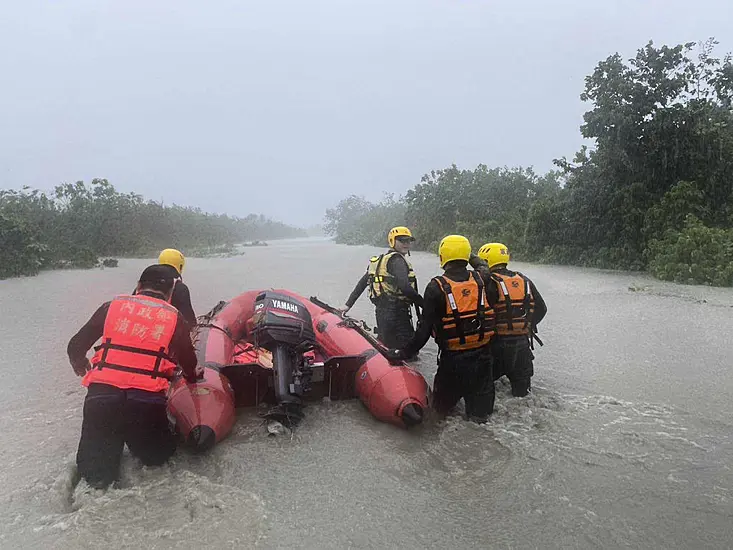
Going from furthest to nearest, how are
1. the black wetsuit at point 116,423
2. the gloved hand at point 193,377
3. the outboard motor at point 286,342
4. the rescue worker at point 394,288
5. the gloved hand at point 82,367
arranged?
the rescue worker at point 394,288 < the outboard motor at point 286,342 < the gloved hand at point 193,377 < the gloved hand at point 82,367 < the black wetsuit at point 116,423

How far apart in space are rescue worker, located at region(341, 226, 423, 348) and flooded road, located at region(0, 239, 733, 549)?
0.64 m

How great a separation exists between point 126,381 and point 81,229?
18.1 m

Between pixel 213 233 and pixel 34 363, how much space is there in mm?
28105

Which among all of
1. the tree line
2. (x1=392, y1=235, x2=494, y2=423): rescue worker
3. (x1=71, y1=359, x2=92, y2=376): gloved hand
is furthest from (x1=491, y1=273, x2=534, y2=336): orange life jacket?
the tree line

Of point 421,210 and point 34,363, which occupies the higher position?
point 421,210

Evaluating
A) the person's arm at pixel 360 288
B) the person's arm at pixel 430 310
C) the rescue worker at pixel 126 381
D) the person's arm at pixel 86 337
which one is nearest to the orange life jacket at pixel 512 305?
the person's arm at pixel 430 310

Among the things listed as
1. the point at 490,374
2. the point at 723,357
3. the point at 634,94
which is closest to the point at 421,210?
the point at 634,94

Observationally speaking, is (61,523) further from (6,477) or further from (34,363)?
(34,363)

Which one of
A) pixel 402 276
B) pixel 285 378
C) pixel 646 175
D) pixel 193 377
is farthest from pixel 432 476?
pixel 646 175

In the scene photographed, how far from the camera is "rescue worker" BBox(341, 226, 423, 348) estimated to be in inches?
197

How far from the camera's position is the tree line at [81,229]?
13.0m

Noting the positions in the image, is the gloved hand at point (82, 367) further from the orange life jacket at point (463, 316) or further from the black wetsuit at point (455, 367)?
the orange life jacket at point (463, 316)

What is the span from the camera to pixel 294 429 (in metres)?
3.85

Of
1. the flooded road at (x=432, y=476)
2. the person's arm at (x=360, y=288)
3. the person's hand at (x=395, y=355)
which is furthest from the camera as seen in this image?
the person's arm at (x=360, y=288)
